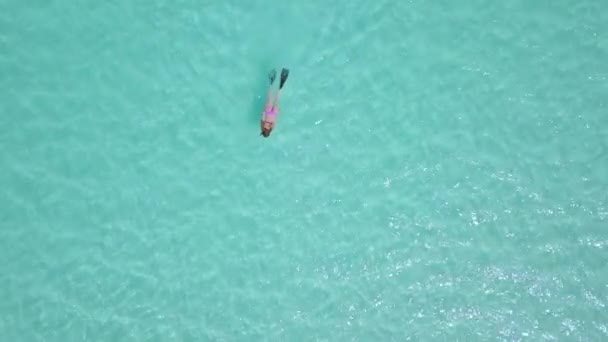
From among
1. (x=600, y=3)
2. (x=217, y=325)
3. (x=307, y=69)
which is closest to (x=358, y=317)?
(x=217, y=325)

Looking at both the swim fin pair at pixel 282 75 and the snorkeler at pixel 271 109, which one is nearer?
the snorkeler at pixel 271 109

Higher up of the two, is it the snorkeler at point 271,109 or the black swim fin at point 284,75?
the black swim fin at point 284,75

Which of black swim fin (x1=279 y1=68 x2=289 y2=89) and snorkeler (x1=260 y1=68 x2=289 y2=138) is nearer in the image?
snorkeler (x1=260 y1=68 x2=289 y2=138)

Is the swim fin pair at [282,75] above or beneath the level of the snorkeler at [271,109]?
above

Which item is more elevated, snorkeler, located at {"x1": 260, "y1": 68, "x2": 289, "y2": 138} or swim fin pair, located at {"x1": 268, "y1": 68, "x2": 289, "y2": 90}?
swim fin pair, located at {"x1": 268, "y1": 68, "x2": 289, "y2": 90}

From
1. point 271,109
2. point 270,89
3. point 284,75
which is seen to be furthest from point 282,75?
point 271,109

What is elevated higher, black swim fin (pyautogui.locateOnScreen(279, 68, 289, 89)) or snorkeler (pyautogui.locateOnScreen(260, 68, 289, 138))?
black swim fin (pyautogui.locateOnScreen(279, 68, 289, 89))
